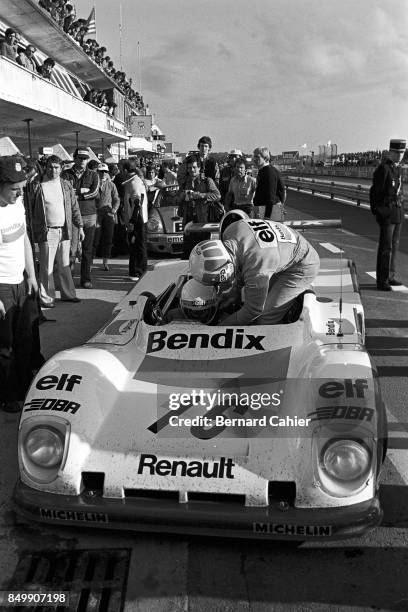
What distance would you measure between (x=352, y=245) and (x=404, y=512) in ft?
31.8

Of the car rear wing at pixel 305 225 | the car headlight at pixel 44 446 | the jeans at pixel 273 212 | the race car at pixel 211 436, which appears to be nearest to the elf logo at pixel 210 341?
the race car at pixel 211 436

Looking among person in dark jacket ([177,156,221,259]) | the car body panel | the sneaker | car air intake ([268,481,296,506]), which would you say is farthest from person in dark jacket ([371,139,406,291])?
car air intake ([268,481,296,506])

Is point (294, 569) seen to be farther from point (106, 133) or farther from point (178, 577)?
point (106, 133)

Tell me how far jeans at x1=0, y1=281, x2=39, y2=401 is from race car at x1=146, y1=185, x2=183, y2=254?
21.4 ft

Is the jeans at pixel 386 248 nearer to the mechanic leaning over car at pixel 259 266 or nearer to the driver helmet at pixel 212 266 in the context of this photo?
the mechanic leaning over car at pixel 259 266

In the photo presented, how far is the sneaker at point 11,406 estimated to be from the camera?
4375 millimetres

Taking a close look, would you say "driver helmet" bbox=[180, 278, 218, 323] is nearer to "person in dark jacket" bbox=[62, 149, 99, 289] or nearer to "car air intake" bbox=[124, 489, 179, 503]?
"car air intake" bbox=[124, 489, 179, 503]

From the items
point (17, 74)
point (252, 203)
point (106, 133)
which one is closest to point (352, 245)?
point (252, 203)

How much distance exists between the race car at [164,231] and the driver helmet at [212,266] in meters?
7.30

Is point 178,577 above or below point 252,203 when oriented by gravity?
below

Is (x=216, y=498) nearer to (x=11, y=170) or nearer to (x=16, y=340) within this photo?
(x=16, y=340)

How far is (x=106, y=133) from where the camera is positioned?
2900 cm

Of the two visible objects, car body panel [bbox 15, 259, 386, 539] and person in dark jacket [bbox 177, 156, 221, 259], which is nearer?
car body panel [bbox 15, 259, 386, 539]

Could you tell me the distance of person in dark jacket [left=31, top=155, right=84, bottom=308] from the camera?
6977 mm
